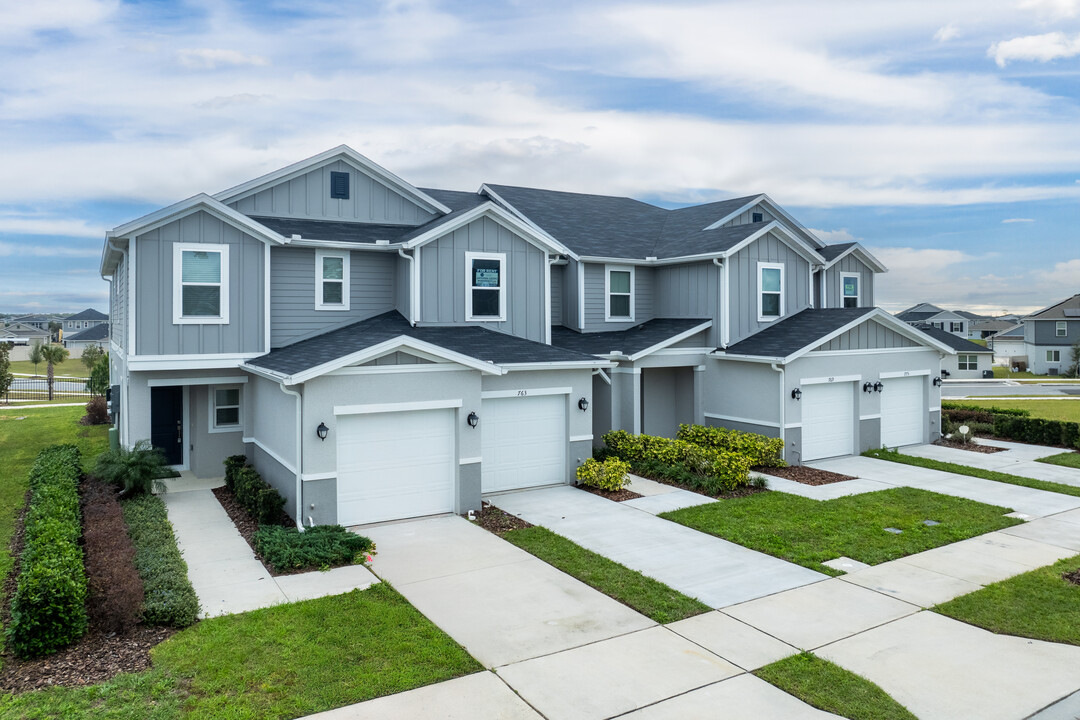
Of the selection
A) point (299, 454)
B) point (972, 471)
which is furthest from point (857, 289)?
point (299, 454)

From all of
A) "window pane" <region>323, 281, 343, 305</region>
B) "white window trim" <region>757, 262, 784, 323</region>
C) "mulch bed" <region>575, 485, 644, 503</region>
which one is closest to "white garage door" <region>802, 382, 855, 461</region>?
"white window trim" <region>757, 262, 784, 323</region>

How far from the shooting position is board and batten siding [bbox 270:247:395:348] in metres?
15.3

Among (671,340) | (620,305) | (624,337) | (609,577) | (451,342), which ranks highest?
(620,305)

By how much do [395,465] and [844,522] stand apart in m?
7.83

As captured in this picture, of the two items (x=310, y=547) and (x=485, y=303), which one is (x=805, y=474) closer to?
(x=485, y=303)

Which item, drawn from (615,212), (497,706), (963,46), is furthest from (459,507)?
(963,46)

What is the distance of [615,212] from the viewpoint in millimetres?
24125

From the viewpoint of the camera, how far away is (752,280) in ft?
62.9

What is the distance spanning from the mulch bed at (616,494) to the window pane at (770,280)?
26.6 feet

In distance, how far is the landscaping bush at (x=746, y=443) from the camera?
16250 mm

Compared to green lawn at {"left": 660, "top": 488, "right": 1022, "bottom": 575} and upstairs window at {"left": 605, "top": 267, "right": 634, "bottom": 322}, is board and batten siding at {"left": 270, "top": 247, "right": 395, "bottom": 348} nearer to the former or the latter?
upstairs window at {"left": 605, "top": 267, "right": 634, "bottom": 322}

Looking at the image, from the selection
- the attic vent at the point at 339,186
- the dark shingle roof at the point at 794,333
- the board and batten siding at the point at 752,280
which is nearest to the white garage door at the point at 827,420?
the dark shingle roof at the point at 794,333

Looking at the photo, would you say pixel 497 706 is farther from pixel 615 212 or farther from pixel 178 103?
pixel 615 212

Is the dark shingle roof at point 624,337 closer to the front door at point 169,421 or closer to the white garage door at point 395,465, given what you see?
the white garage door at point 395,465
